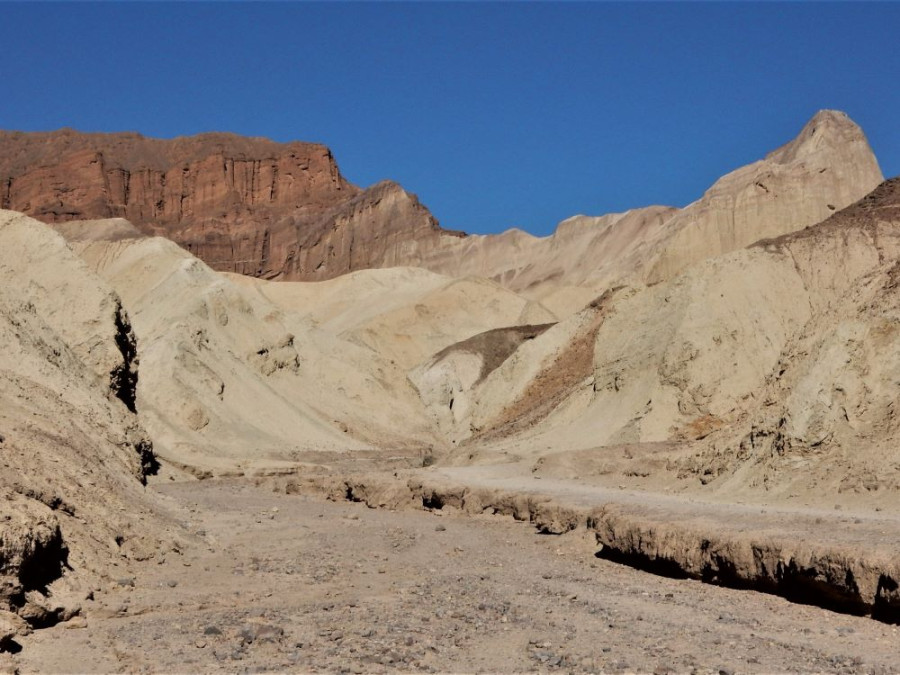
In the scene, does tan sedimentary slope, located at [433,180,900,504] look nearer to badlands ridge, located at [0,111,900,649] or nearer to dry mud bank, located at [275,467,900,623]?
badlands ridge, located at [0,111,900,649]

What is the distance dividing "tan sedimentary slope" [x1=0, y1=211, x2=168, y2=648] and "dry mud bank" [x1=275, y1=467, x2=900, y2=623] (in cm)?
716

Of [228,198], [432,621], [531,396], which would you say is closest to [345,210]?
[228,198]

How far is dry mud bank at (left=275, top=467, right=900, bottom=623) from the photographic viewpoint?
11.7 metres

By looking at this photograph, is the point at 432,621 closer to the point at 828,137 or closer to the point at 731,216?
the point at 731,216

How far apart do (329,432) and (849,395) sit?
3675 cm

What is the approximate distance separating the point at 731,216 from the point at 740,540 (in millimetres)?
57666

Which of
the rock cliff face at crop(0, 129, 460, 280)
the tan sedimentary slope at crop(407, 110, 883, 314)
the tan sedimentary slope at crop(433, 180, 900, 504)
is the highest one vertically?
the rock cliff face at crop(0, 129, 460, 280)

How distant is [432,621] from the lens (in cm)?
1211

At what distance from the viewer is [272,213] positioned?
158 metres

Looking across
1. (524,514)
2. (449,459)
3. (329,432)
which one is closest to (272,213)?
(329,432)

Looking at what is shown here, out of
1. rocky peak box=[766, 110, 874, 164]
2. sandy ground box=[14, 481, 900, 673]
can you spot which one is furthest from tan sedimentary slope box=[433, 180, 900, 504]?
rocky peak box=[766, 110, 874, 164]

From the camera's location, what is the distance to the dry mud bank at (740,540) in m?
11.7

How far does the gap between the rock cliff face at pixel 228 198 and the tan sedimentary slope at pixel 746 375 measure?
8765 cm

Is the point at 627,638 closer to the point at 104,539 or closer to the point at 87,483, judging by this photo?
the point at 104,539
